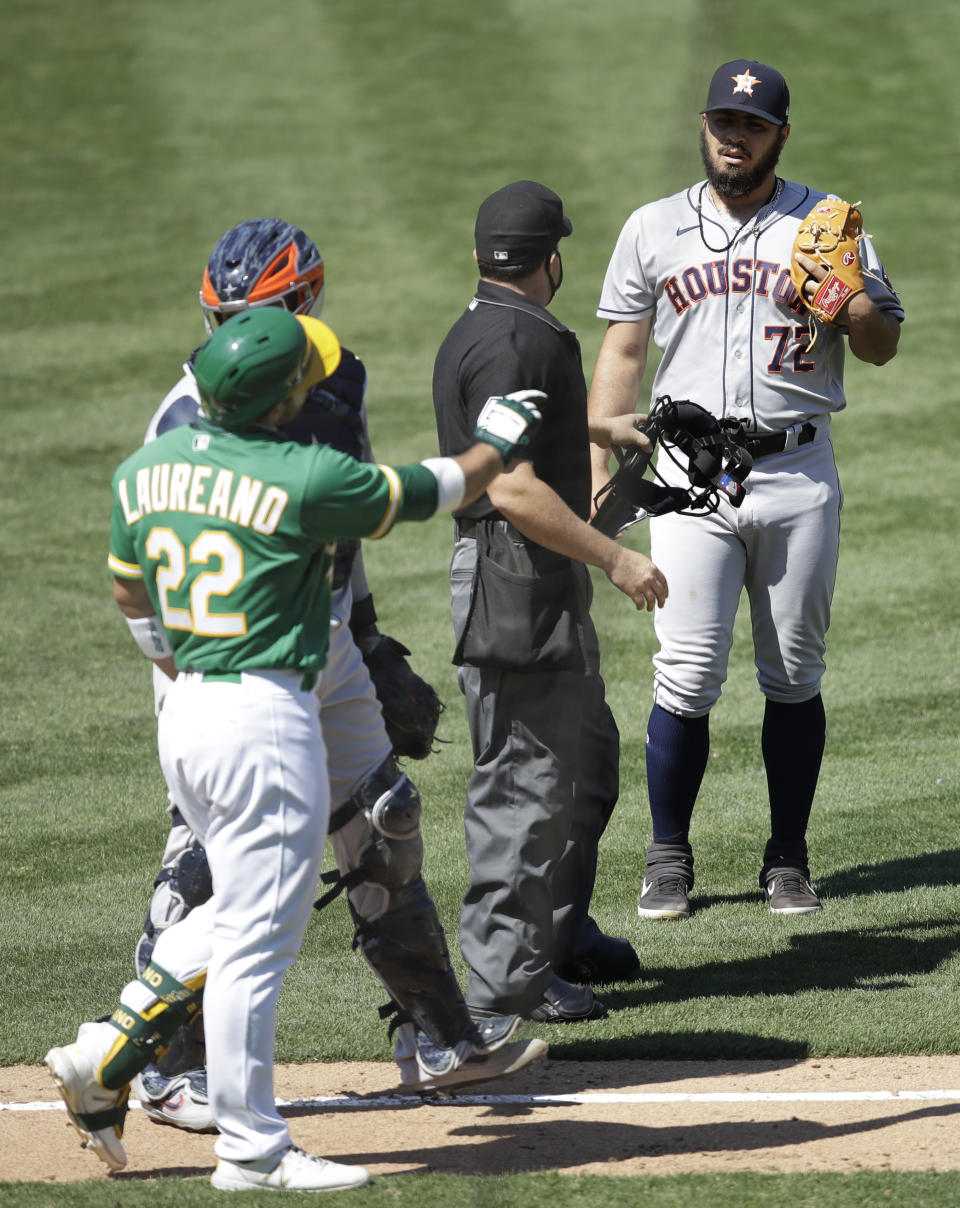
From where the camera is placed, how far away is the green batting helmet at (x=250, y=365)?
3.44 metres

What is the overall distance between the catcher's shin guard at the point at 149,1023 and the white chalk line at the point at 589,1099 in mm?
662

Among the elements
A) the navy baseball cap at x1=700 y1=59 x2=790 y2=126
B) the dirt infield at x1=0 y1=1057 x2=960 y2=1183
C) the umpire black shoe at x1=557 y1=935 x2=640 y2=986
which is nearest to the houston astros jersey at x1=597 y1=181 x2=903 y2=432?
the navy baseball cap at x1=700 y1=59 x2=790 y2=126

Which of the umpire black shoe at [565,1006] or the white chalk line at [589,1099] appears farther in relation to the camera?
the umpire black shoe at [565,1006]

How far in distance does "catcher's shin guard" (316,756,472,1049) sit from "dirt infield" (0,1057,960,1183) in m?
0.27

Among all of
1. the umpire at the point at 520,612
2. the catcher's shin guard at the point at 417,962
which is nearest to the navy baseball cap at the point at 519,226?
the umpire at the point at 520,612

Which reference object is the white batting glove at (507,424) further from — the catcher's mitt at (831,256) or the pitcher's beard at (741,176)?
the pitcher's beard at (741,176)

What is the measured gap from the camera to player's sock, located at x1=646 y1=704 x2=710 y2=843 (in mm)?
5520

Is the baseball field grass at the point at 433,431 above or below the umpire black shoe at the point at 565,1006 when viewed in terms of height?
above

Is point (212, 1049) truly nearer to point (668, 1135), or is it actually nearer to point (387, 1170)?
point (387, 1170)

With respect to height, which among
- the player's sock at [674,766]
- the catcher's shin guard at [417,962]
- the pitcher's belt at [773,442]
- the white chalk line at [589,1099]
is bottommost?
the white chalk line at [589,1099]

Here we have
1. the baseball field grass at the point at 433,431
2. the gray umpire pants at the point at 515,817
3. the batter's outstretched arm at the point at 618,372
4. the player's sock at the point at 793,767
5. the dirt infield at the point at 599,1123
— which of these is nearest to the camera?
the dirt infield at the point at 599,1123

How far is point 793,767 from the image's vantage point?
5.57 metres

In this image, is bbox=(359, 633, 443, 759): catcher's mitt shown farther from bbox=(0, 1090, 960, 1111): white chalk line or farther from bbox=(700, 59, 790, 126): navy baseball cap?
bbox=(700, 59, 790, 126): navy baseball cap

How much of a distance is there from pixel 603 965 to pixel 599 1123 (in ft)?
3.09
